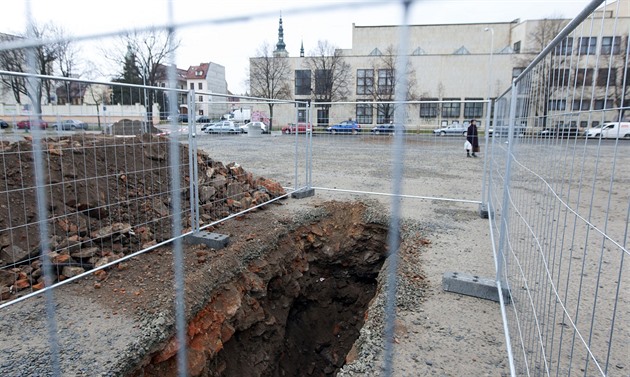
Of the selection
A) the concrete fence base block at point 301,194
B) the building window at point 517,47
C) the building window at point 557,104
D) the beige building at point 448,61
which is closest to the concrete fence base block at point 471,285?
the building window at point 557,104

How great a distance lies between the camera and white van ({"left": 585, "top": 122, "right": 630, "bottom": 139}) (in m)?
1.09

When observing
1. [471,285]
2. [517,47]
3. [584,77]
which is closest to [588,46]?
[584,77]

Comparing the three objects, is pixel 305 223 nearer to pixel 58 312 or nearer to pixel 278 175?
pixel 58 312

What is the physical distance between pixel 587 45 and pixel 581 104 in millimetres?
224

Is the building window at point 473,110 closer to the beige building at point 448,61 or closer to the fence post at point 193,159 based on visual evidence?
the fence post at point 193,159

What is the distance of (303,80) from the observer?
97.7 ft

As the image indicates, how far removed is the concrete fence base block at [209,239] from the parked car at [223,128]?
4.38 ft

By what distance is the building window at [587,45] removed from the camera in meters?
1.27

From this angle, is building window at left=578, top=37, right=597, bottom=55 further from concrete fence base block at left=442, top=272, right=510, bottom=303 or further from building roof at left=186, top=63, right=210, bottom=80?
concrete fence base block at left=442, top=272, right=510, bottom=303

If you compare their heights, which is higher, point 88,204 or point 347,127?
point 347,127

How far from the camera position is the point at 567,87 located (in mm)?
1543

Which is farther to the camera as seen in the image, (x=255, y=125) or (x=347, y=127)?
(x=347, y=127)

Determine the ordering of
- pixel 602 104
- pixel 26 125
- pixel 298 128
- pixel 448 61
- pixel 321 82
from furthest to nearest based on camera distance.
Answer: pixel 448 61 → pixel 321 82 → pixel 298 128 → pixel 26 125 → pixel 602 104

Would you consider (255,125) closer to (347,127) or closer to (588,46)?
(347,127)
